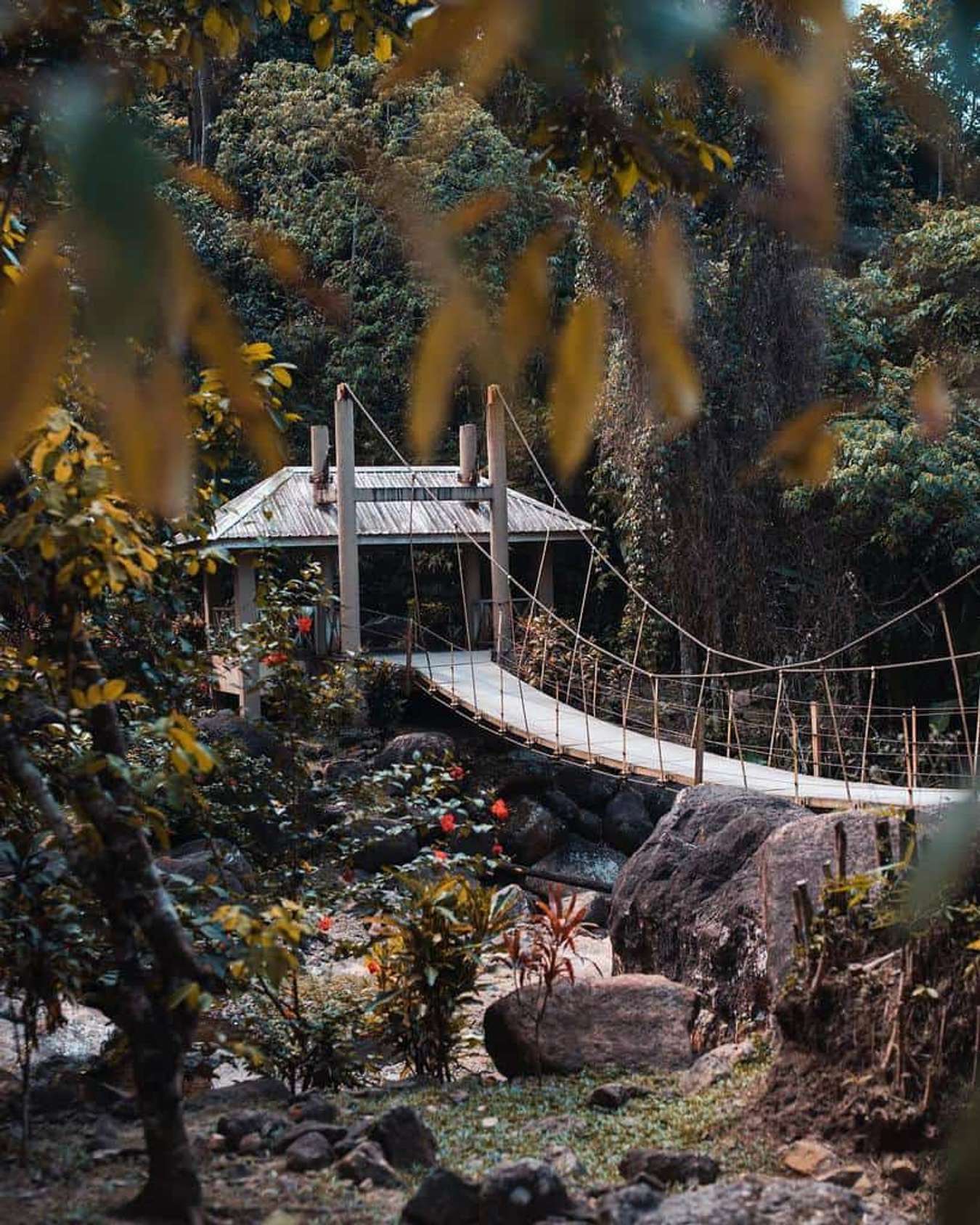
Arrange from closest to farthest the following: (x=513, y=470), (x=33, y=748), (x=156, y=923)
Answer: (x=156, y=923) → (x=33, y=748) → (x=513, y=470)

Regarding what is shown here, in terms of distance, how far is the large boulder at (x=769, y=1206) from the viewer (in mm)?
1857

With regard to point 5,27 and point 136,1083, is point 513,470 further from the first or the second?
point 5,27

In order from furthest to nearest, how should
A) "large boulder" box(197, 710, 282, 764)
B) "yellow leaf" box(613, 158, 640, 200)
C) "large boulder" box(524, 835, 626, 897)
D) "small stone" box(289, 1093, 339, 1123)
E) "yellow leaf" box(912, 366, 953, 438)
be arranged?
"large boulder" box(524, 835, 626, 897) → "large boulder" box(197, 710, 282, 764) → "small stone" box(289, 1093, 339, 1123) → "yellow leaf" box(613, 158, 640, 200) → "yellow leaf" box(912, 366, 953, 438)

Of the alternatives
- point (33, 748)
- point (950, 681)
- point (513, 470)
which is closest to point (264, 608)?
point (33, 748)

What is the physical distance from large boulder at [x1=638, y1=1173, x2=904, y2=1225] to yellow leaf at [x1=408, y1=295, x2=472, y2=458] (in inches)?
61.6

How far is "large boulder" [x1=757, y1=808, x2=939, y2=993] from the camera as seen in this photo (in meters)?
3.26

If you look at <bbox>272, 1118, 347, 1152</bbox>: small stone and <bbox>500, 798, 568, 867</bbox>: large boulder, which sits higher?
<bbox>500, 798, 568, 867</bbox>: large boulder

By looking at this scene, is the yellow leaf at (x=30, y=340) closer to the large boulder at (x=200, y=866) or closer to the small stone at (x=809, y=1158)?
the small stone at (x=809, y=1158)

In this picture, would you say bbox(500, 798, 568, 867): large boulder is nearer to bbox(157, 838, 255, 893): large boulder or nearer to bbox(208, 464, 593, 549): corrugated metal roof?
bbox(157, 838, 255, 893): large boulder

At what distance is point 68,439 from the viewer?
257 centimetres

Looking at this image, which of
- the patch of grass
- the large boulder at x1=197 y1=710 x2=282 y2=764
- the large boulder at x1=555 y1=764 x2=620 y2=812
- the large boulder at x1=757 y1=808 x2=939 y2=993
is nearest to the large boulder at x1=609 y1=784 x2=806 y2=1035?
the large boulder at x1=757 y1=808 x2=939 y2=993

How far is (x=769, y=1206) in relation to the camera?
1.93m

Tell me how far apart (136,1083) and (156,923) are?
0.25 m

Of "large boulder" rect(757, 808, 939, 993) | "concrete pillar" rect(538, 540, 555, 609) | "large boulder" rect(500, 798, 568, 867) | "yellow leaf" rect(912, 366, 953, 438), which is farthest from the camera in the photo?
"concrete pillar" rect(538, 540, 555, 609)
